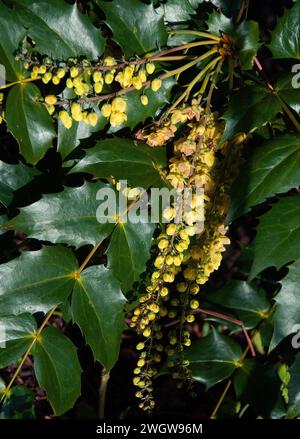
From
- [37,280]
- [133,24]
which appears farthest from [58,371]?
[133,24]

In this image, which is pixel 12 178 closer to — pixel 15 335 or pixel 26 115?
pixel 26 115

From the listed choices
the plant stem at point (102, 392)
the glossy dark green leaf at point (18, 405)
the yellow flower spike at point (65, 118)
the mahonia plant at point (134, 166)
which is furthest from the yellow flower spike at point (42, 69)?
the plant stem at point (102, 392)

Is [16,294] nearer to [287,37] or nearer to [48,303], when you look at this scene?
[48,303]

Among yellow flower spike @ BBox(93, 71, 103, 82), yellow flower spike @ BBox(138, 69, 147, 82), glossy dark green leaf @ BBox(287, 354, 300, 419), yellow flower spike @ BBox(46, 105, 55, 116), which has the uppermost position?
yellow flower spike @ BBox(93, 71, 103, 82)

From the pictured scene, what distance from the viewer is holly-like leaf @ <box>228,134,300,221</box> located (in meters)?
1.52

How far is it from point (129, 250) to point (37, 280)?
0.92ft

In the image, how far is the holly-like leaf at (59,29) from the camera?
172 centimetres

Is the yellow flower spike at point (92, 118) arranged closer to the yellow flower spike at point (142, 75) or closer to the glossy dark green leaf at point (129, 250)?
the yellow flower spike at point (142, 75)

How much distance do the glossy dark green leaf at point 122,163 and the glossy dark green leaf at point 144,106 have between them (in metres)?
0.12

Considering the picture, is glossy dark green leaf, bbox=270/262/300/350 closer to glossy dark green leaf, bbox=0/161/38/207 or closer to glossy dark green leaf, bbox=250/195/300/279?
glossy dark green leaf, bbox=250/195/300/279

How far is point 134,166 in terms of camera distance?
5.44ft

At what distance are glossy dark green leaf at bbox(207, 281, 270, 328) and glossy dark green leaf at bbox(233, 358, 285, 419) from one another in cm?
21

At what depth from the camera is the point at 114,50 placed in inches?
79.8

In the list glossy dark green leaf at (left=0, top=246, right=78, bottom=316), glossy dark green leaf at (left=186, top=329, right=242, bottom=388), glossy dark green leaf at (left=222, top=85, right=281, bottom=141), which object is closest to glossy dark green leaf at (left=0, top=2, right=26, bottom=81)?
glossy dark green leaf at (left=0, top=246, right=78, bottom=316)
